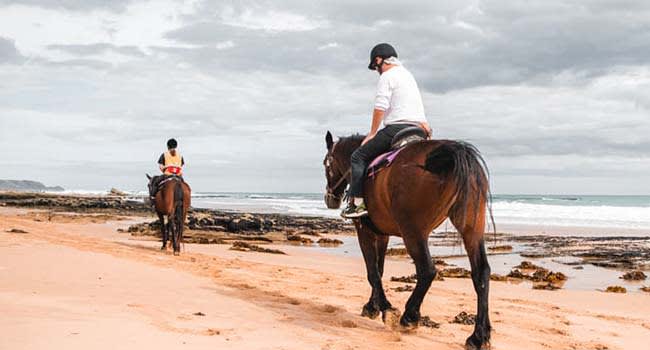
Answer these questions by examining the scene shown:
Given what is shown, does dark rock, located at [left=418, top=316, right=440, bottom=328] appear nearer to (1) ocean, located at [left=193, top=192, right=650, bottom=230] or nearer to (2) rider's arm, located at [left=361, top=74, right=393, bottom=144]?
(2) rider's arm, located at [left=361, top=74, right=393, bottom=144]

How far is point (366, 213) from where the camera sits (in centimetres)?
678

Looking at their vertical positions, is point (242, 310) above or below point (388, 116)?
below

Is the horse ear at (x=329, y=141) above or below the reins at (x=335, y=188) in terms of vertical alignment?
above

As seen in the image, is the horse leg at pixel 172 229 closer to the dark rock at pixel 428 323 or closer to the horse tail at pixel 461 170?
the dark rock at pixel 428 323

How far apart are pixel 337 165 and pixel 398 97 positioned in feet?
4.90

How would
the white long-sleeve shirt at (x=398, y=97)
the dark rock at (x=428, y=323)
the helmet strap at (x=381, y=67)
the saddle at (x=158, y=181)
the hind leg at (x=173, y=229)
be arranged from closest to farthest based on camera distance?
the white long-sleeve shirt at (x=398, y=97) → the dark rock at (x=428, y=323) → the helmet strap at (x=381, y=67) → the hind leg at (x=173, y=229) → the saddle at (x=158, y=181)

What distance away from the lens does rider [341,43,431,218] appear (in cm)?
662

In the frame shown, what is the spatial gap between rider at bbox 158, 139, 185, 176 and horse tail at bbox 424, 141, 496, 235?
10.5 metres

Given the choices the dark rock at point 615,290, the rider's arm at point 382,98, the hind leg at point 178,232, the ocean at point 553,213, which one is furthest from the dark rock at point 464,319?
the ocean at point 553,213

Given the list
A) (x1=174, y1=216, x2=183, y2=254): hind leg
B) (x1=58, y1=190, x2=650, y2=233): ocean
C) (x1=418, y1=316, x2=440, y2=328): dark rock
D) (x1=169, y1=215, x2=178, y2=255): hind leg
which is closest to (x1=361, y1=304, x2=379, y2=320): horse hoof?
(x1=418, y1=316, x2=440, y2=328): dark rock

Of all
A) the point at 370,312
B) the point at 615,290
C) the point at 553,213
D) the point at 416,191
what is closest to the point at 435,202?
the point at 416,191

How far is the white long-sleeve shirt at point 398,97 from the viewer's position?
21.7ft

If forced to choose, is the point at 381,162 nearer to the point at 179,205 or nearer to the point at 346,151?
the point at 346,151

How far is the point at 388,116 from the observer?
22.0 feet
